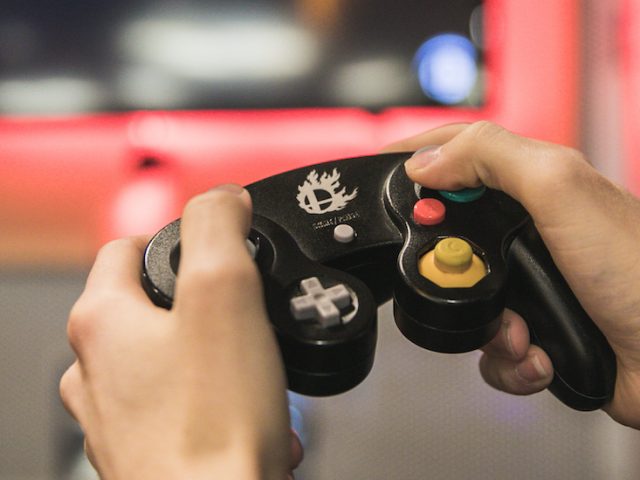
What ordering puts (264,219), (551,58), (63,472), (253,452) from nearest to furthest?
(253,452) < (264,219) < (63,472) < (551,58)

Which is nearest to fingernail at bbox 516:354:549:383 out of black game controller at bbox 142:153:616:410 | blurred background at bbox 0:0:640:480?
black game controller at bbox 142:153:616:410

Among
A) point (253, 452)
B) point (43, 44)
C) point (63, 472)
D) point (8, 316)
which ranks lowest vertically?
point (63, 472)

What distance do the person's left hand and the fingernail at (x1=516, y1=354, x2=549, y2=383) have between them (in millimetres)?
277

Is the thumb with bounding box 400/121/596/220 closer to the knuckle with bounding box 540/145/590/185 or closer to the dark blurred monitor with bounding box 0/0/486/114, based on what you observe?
the knuckle with bounding box 540/145/590/185

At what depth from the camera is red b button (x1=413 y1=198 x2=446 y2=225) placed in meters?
0.62

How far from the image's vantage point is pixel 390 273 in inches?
26.0

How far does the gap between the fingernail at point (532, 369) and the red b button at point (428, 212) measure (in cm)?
16

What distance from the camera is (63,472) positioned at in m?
0.92

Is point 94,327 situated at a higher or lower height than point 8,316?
higher

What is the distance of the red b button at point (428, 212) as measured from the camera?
0.62 m

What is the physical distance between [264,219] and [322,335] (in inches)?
5.6

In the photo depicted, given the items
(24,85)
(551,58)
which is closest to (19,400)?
(24,85)

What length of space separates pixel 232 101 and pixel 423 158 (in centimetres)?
53

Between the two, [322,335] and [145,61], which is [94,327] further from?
[145,61]
